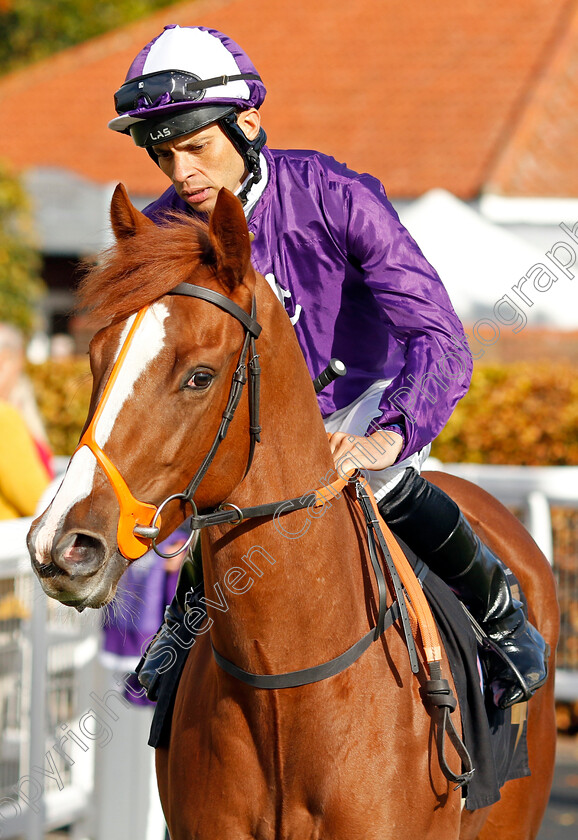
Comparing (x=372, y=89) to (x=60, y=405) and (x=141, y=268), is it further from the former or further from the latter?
(x=141, y=268)

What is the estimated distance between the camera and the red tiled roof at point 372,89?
53.2 ft

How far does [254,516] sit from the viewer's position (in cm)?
224

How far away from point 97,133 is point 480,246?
13.0 m

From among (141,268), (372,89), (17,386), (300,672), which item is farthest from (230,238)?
(372,89)

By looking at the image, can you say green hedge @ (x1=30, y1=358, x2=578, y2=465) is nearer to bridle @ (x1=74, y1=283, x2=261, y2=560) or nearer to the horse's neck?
the horse's neck

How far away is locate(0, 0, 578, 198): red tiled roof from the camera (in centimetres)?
1620

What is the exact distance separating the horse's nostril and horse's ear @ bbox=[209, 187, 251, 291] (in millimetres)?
660

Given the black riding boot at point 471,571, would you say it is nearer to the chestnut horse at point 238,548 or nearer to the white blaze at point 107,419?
the chestnut horse at point 238,548

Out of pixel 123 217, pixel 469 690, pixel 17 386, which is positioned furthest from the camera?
pixel 17 386

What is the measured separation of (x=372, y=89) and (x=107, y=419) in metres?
17.3

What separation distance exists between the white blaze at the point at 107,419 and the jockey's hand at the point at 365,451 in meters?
0.62

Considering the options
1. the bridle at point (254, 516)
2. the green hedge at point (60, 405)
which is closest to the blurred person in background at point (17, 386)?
the green hedge at point (60, 405)

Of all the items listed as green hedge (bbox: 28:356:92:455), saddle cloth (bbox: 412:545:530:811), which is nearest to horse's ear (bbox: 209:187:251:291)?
saddle cloth (bbox: 412:545:530:811)

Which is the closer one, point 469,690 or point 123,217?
point 123,217
